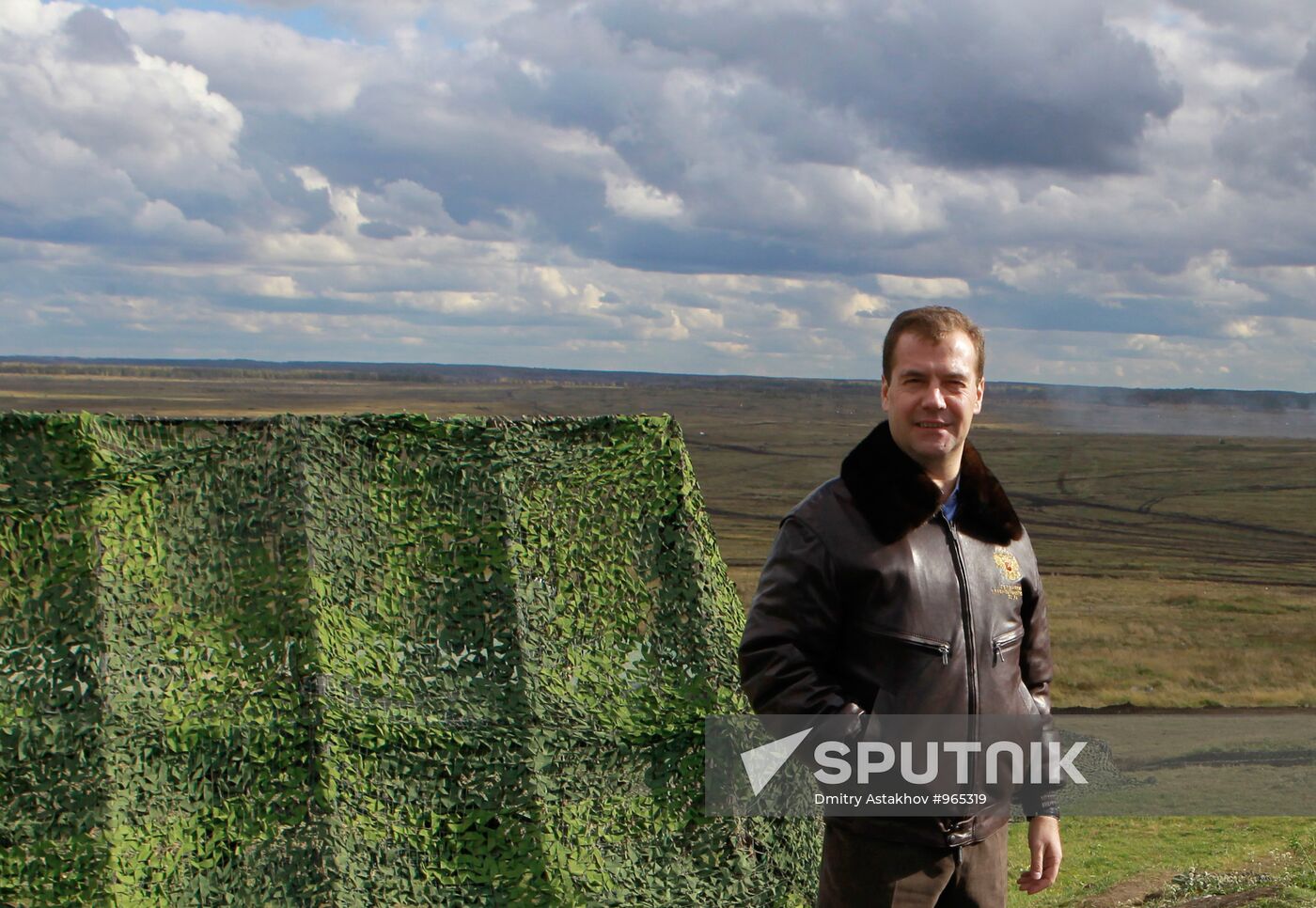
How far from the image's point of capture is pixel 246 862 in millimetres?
6371

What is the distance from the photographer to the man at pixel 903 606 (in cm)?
367

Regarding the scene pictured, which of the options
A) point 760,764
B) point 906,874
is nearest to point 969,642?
point 906,874

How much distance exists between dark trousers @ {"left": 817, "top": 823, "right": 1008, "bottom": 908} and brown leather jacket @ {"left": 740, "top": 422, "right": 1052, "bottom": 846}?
0.20ft

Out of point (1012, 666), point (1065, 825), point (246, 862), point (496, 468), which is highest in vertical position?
point (496, 468)

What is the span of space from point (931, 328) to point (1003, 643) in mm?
1050

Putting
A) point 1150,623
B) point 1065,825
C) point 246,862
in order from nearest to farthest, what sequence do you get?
point 246,862 → point 1065,825 → point 1150,623

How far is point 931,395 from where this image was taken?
376 centimetres

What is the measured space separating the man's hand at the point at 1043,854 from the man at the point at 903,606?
42 millimetres

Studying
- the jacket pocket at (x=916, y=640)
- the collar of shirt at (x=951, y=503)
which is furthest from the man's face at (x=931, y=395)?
the jacket pocket at (x=916, y=640)

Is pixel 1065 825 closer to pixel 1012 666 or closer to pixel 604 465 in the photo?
pixel 604 465

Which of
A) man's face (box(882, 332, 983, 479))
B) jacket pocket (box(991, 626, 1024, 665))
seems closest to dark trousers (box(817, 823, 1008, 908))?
jacket pocket (box(991, 626, 1024, 665))

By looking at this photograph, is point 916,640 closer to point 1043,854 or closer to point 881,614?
point 881,614

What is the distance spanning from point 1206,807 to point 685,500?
36.9 ft

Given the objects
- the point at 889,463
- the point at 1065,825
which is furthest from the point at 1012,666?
the point at 1065,825
